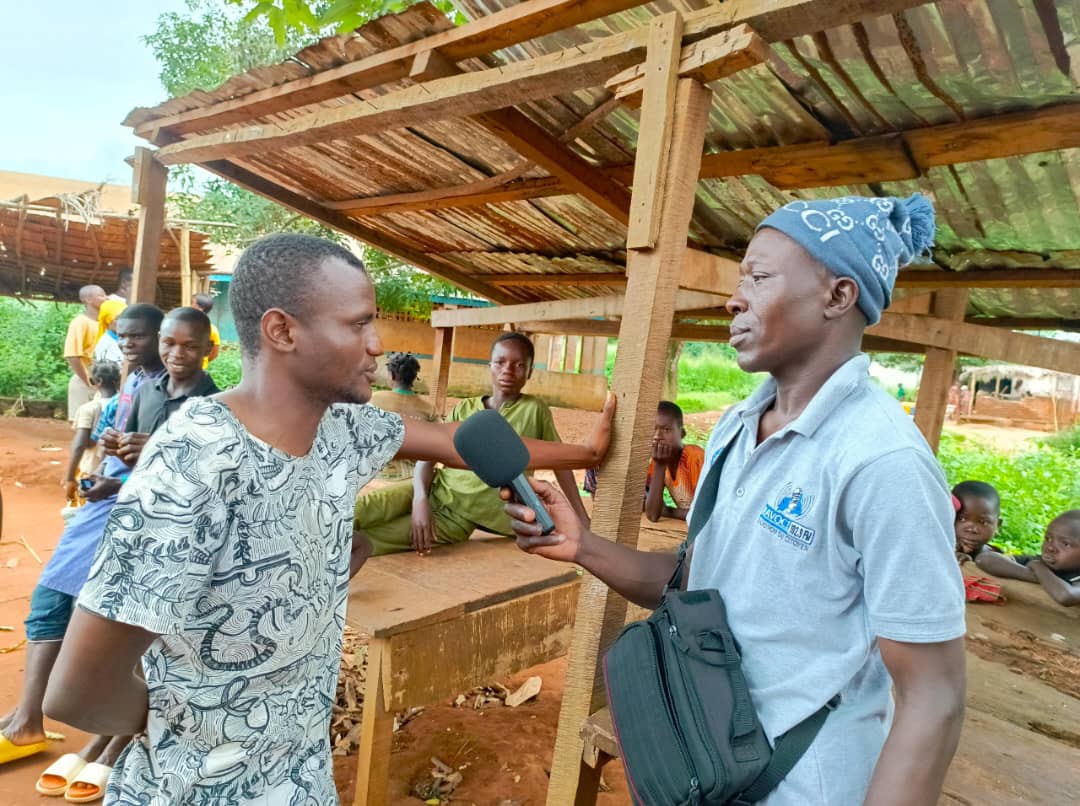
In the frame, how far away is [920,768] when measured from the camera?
98 cm

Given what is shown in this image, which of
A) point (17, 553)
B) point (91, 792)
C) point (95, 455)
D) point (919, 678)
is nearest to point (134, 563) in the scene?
point (919, 678)

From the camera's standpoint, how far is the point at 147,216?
4629 mm

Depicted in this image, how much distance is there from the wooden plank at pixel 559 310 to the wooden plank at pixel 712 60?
2.85ft

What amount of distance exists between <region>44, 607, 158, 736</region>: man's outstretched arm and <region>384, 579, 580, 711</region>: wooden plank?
4.64 ft

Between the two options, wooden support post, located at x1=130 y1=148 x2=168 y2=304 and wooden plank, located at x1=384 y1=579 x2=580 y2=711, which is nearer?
wooden plank, located at x1=384 y1=579 x2=580 y2=711

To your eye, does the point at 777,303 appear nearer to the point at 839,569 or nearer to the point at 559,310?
the point at 839,569

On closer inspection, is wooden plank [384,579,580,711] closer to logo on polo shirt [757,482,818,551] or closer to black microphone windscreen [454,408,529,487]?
black microphone windscreen [454,408,529,487]

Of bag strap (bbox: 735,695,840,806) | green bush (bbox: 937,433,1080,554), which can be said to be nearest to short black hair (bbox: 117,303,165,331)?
bag strap (bbox: 735,695,840,806)

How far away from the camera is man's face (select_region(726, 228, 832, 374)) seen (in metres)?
1.21

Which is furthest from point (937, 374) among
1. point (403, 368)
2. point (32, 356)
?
point (32, 356)

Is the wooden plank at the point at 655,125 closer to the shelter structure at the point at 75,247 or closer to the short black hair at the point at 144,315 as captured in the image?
the short black hair at the point at 144,315

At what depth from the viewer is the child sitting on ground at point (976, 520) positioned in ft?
13.5

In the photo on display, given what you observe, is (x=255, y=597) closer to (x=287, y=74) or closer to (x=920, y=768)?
(x=920, y=768)

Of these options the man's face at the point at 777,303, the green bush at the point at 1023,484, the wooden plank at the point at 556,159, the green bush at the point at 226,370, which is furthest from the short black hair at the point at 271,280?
the green bush at the point at 226,370
